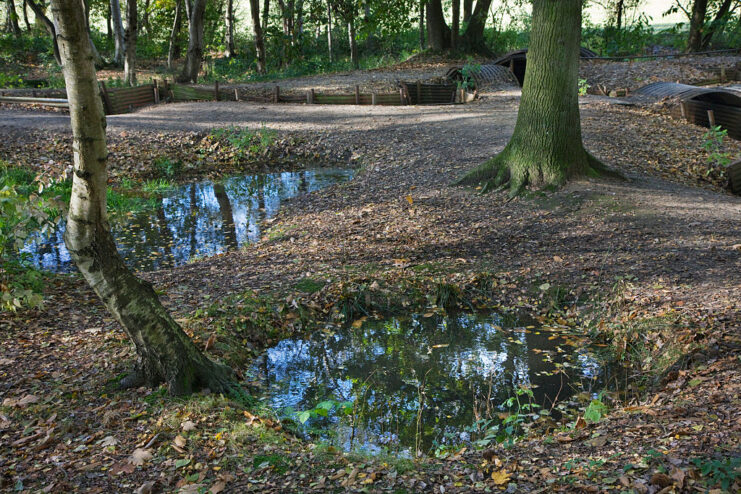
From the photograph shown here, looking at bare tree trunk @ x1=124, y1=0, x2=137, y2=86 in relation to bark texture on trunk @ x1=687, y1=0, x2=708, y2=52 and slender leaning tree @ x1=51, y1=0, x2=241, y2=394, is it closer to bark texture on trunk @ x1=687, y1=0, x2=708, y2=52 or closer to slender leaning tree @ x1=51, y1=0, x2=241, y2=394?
slender leaning tree @ x1=51, y1=0, x2=241, y2=394

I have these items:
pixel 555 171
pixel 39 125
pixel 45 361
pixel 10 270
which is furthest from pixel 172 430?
pixel 39 125

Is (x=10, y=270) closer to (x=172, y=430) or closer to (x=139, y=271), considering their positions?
(x=139, y=271)

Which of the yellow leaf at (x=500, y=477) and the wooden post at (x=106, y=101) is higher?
the wooden post at (x=106, y=101)

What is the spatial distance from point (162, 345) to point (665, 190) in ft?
27.2

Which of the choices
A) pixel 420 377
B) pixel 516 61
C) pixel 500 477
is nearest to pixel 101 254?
pixel 420 377

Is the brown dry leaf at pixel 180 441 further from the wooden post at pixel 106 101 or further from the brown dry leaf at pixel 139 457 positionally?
the wooden post at pixel 106 101

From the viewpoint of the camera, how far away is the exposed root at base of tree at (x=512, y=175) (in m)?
9.27

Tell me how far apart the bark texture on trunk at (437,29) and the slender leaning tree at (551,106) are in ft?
66.6

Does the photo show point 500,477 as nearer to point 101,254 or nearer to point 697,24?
point 101,254

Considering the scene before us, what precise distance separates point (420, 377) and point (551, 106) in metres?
5.42

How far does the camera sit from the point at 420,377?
5559mm

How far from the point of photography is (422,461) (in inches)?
154

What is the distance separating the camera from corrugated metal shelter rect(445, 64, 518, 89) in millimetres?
21312

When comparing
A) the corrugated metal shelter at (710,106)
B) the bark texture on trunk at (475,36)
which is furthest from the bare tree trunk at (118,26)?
the corrugated metal shelter at (710,106)
